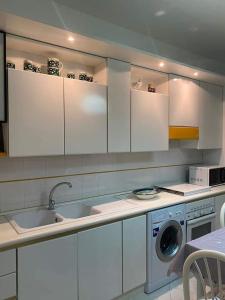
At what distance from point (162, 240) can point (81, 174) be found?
1.02 m

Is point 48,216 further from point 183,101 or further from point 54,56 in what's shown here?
point 183,101

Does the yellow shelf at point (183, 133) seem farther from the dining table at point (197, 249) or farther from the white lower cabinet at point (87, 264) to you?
the dining table at point (197, 249)

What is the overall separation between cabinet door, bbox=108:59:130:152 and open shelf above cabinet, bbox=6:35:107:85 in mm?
92

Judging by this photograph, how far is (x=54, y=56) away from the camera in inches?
79.1

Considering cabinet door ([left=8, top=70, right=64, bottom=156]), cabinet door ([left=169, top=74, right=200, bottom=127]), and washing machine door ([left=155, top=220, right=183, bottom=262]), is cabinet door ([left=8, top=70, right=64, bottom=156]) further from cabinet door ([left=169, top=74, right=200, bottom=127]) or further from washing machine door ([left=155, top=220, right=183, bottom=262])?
cabinet door ([left=169, top=74, right=200, bottom=127])

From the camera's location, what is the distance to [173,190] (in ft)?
8.48

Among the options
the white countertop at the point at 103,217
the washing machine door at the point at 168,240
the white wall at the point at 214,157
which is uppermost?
the white wall at the point at 214,157

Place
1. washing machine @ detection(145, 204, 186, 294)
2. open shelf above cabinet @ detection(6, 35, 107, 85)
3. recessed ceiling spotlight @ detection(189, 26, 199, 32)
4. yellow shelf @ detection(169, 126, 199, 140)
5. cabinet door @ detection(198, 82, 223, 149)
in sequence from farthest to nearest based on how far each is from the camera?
cabinet door @ detection(198, 82, 223, 149) → yellow shelf @ detection(169, 126, 199, 140) → recessed ceiling spotlight @ detection(189, 26, 199, 32) → washing machine @ detection(145, 204, 186, 294) → open shelf above cabinet @ detection(6, 35, 107, 85)

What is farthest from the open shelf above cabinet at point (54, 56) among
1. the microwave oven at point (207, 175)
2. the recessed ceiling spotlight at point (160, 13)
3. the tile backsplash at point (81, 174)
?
the microwave oven at point (207, 175)

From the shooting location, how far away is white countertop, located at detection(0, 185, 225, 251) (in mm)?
1449

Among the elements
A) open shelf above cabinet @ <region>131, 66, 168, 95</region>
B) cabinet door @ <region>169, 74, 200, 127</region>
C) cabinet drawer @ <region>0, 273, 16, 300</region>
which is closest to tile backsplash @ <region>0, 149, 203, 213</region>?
cabinet door @ <region>169, 74, 200, 127</region>

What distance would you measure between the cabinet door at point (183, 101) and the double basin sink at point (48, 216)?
134 centimetres

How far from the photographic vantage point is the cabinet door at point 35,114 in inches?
63.9

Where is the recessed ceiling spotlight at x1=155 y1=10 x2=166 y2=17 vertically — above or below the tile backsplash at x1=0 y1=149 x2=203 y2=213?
above
